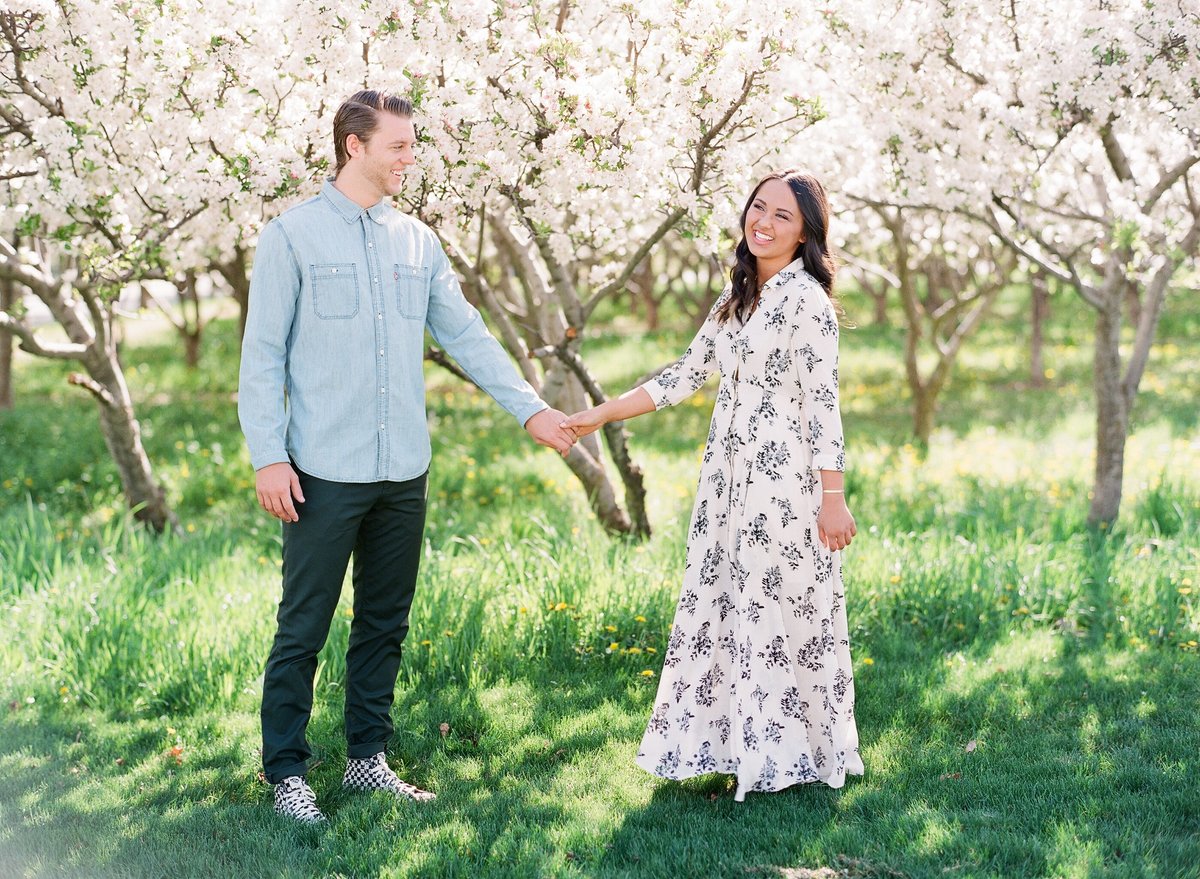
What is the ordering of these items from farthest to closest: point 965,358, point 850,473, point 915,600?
point 965,358
point 850,473
point 915,600

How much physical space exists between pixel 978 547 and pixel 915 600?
33.6 inches

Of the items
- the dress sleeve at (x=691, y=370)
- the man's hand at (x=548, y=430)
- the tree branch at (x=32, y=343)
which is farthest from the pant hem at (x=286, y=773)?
the tree branch at (x=32, y=343)

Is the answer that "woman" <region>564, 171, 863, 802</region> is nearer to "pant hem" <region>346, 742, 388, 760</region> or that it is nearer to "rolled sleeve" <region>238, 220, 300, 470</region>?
"pant hem" <region>346, 742, 388, 760</region>

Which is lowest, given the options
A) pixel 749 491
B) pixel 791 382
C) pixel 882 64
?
pixel 749 491

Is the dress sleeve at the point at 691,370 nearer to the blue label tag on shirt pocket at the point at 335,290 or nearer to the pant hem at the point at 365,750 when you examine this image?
the blue label tag on shirt pocket at the point at 335,290

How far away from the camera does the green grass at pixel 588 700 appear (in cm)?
337

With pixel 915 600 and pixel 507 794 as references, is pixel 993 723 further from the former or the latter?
pixel 507 794

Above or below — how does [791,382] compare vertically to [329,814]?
above

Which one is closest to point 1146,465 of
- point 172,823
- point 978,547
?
point 978,547

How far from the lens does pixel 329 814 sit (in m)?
3.65

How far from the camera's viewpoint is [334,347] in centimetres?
351

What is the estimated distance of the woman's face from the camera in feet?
11.9

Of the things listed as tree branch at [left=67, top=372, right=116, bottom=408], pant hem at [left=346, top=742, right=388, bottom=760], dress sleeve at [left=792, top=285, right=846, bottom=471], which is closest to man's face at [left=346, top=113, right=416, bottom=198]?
dress sleeve at [left=792, top=285, right=846, bottom=471]

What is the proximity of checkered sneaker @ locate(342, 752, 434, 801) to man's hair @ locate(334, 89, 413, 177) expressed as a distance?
2.01 meters
